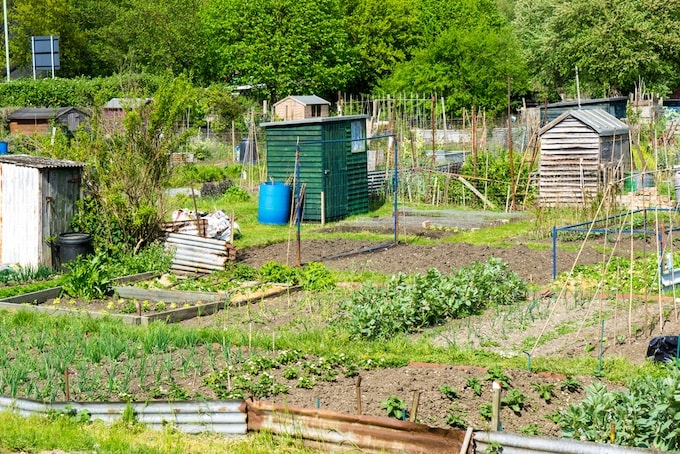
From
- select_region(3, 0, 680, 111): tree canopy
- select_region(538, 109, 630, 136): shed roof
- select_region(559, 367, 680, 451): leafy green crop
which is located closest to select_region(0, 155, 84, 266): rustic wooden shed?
select_region(559, 367, 680, 451): leafy green crop

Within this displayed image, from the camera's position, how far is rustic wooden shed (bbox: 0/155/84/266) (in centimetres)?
1742

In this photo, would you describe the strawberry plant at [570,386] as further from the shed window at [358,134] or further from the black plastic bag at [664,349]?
the shed window at [358,134]

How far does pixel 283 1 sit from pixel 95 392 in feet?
152

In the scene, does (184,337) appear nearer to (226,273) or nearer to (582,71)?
(226,273)

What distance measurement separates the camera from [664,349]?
35.9ft

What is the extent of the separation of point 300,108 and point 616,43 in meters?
16.7

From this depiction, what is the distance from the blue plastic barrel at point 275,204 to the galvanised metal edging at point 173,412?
528 inches

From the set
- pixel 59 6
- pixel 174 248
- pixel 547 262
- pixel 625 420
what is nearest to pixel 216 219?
pixel 174 248

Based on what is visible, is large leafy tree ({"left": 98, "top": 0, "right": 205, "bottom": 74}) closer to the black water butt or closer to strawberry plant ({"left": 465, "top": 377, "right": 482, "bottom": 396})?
the black water butt

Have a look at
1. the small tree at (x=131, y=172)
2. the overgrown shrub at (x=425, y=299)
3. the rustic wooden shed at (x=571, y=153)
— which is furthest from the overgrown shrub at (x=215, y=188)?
the overgrown shrub at (x=425, y=299)

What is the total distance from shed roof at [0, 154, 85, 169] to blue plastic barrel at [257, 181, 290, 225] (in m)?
5.72

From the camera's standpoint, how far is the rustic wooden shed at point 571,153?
25.4m

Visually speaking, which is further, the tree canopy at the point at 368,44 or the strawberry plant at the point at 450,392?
the tree canopy at the point at 368,44

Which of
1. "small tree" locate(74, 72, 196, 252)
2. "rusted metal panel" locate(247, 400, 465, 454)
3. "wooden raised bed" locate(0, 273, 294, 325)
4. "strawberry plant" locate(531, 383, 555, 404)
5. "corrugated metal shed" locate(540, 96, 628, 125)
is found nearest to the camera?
"rusted metal panel" locate(247, 400, 465, 454)
